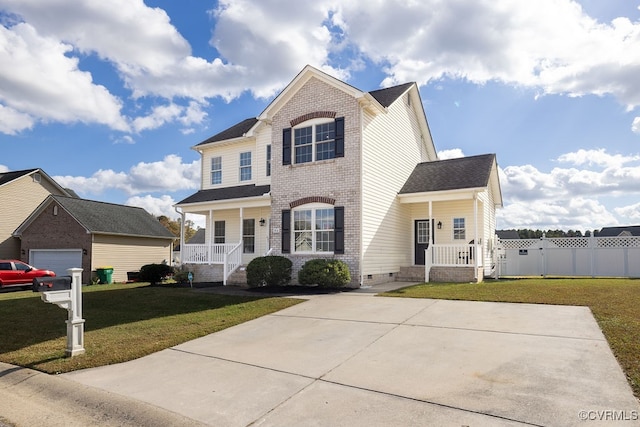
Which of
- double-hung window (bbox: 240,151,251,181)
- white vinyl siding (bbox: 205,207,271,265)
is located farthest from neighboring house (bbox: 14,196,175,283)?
double-hung window (bbox: 240,151,251,181)

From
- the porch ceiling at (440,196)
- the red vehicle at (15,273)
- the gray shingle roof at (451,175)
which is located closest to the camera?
the porch ceiling at (440,196)

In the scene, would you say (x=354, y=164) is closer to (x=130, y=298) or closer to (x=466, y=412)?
(x=130, y=298)

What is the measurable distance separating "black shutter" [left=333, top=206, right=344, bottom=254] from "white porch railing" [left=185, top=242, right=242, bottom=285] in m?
4.97

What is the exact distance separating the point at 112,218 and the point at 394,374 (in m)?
26.1

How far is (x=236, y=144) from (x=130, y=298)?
947cm

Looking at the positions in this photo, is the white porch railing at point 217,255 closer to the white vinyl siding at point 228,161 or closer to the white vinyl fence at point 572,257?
the white vinyl siding at point 228,161

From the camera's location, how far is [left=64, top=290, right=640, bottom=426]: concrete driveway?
13.6ft

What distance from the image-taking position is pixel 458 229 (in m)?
17.8

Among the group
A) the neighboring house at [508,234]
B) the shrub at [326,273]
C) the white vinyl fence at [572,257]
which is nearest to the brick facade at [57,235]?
the shrub at [326,273]

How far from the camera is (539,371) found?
5152mm

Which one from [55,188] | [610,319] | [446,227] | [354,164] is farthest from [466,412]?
[55,188]

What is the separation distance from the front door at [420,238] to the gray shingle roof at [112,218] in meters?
17.7

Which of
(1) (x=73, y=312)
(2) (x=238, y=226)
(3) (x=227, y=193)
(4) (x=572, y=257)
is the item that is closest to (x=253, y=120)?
(3) (x=227, y=193)

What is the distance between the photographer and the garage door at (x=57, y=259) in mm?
24312
